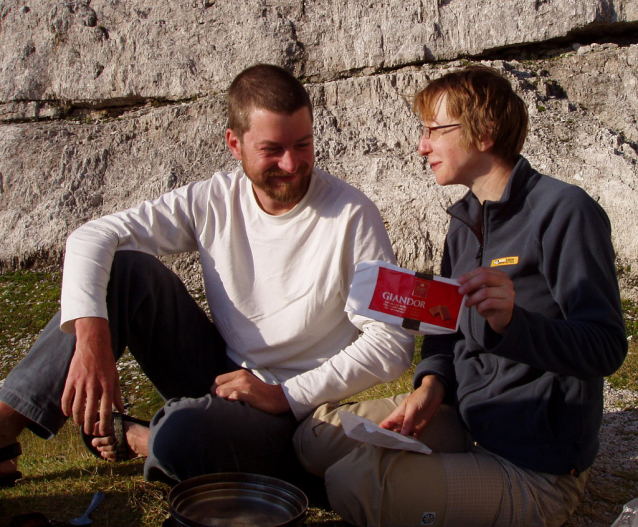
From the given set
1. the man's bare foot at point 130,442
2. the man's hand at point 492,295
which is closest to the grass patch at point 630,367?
the man's hand at point 492,295

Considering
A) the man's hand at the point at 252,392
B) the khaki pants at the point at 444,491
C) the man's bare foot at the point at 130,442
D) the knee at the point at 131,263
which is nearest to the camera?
the khaki pants at the point at 444,491

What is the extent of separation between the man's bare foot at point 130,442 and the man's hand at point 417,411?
948mm

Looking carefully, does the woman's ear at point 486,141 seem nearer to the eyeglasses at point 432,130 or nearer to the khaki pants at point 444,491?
the eyeglasses at point 432,130

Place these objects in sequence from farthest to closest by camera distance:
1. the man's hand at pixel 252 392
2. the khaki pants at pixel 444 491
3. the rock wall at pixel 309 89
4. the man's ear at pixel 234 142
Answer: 1. the rock wall at pixel 309 89
2. the man's ear at pixel 234 142
3. the man's hand at pixel 252 392
4. the khaki pants at pixel 444 491

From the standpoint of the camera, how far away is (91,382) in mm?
2020

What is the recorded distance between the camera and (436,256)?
553 cm

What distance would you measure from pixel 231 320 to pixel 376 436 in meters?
0.87

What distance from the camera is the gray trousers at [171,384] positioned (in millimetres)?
2045

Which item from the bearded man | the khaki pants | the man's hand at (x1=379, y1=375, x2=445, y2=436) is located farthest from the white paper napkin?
the bearded man

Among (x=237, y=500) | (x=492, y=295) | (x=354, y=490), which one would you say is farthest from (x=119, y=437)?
(x=492, y=295)

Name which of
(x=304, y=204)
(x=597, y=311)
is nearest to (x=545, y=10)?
(x=304, y=204)

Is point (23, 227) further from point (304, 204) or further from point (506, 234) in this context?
point (506, 234)

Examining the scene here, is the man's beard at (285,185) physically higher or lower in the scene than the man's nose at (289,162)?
lower

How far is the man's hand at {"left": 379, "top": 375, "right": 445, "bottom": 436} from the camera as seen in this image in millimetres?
2103
